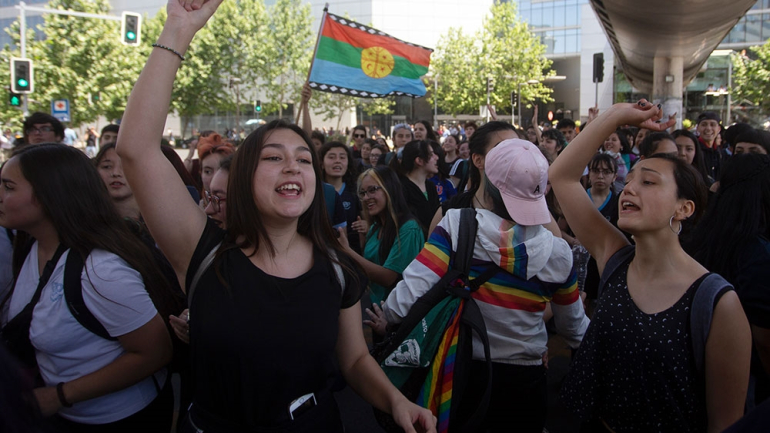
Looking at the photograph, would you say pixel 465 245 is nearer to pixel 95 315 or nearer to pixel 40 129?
pixel 95 315

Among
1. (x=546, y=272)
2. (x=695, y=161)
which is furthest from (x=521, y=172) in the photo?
(x=695, y=161)

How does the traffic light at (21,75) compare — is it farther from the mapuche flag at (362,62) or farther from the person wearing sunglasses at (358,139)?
the mapuche flag at (362,62)

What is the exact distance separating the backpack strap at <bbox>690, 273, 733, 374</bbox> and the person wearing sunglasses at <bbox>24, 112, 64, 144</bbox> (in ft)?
21.1

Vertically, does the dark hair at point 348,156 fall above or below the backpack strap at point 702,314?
above

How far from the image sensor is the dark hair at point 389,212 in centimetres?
407

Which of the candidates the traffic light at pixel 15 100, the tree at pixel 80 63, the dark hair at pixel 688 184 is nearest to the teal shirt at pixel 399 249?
the dark hair at pixel 688 184

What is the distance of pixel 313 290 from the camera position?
193 centimetres

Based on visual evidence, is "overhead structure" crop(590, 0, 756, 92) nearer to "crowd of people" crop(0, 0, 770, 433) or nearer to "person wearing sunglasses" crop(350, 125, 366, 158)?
"person wearing sunglasses" crop(350, 125, 366, 158)

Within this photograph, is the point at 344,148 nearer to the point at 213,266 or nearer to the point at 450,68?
the point at 213,266

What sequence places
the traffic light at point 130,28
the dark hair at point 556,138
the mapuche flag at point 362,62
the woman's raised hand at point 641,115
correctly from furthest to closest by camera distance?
the traffic light at point 130,28 → the mapuche flag at point 362,62 → the dark hair at point 556,138 → the woman's raised hand at point 641,115

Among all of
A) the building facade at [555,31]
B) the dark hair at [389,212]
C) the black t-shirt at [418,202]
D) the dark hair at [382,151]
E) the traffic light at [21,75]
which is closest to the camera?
the dark hair at [389,212]

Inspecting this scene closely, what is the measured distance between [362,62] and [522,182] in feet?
21.3

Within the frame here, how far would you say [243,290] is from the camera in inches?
71.9

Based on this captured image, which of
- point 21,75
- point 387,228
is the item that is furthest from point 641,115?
point 21,75
